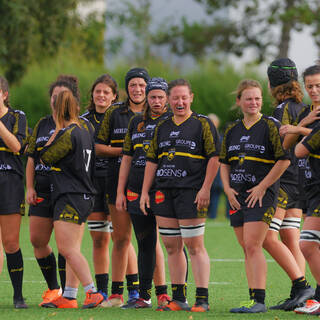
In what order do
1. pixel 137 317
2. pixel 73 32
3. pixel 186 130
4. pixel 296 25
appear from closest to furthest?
pixel 137 317
pixel 186 130
pixel 73 32
pixel 296 25

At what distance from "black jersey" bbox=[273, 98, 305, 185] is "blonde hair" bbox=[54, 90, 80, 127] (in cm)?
195

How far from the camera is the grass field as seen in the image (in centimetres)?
714

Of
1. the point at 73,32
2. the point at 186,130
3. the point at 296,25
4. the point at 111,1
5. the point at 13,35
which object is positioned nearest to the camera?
the point at 186,130

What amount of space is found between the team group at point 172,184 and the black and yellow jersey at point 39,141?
1cm

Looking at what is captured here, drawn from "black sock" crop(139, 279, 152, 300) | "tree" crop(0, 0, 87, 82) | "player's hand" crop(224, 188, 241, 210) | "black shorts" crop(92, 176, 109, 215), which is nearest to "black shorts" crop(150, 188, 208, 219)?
"player's hand" crop(224, 188, 241, 210)

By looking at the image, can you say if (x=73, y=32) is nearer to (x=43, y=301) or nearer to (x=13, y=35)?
(x=13, y=35)

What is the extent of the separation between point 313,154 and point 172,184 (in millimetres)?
1308

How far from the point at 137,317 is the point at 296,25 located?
2359cm

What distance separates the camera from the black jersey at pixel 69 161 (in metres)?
7.49

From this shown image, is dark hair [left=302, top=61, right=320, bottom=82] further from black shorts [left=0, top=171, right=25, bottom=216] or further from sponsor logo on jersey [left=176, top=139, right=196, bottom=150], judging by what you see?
black shorts [left=0, top=171, right=25, bottom=216]

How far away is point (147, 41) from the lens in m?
36.3

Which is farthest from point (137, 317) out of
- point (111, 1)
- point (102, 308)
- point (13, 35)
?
point (111, 1)

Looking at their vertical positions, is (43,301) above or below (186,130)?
below

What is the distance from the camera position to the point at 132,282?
842cm
